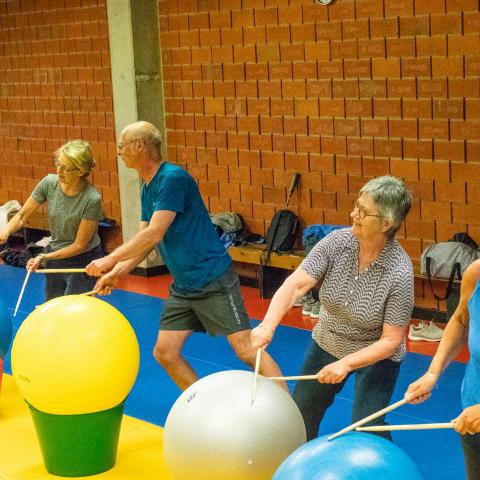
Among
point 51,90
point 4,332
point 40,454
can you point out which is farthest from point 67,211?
point 51,90

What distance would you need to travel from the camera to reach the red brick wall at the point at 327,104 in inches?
333

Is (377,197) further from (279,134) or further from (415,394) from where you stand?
(279,134)

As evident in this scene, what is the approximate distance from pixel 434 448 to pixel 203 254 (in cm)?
Answer: 172

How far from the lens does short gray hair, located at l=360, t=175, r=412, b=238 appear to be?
4547 mm

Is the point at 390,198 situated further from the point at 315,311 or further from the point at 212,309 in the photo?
the point at 315,311

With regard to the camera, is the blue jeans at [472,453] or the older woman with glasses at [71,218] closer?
the blue jeans at [472,453]

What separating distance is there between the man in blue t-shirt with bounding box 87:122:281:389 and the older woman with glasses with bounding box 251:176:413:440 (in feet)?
3.97

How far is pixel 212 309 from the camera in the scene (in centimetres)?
595

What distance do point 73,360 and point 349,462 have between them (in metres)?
1.92

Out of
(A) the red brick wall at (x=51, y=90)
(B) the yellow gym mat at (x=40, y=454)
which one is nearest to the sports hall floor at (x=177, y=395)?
(B) the yellow gym mat at (x=40, y=454)

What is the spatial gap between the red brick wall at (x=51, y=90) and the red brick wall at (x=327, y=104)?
3.51 ft

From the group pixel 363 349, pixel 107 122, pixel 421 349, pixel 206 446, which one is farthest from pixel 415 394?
pixel 107 122

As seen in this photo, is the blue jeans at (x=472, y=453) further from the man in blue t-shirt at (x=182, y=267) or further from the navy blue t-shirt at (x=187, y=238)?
the navy blue t-shirt at (x=187, y=238)

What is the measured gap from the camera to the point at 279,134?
998cm
